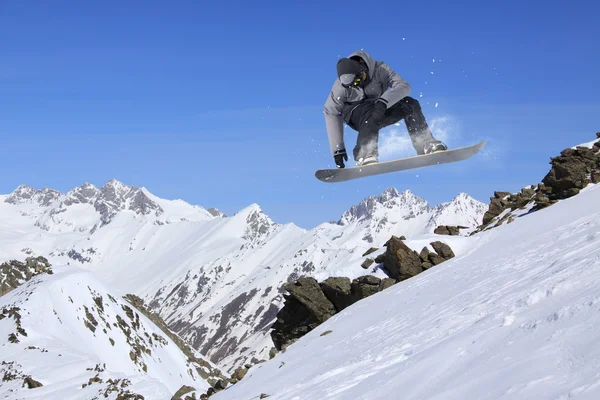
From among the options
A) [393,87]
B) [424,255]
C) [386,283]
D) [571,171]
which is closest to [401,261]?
[424,255]

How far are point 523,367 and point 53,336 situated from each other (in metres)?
35.8

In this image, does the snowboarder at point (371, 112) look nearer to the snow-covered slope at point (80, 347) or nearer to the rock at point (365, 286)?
the rock at point (365, 286)

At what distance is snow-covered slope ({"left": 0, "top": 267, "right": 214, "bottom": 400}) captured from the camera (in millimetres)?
24781

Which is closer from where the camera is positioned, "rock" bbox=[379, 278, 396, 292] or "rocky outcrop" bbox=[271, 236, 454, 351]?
"rock" bbox=[379, 278, 396, 292]

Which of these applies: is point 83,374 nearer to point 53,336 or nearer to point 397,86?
point 53,336

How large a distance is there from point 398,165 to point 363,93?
1895 millimetres

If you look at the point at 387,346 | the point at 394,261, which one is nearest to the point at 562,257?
the point at 387,346

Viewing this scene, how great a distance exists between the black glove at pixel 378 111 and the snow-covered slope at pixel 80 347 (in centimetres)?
1568

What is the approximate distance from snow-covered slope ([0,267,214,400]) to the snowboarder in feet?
48.7

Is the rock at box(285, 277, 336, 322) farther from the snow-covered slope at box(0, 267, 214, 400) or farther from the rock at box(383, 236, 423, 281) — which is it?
the snow-covered slope at box(0, 267, 214, 400)

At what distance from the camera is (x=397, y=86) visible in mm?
10906

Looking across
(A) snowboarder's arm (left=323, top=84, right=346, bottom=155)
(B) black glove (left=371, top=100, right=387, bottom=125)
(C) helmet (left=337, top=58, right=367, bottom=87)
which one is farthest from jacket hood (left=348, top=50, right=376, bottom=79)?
(A) snowboarder's arm (left=323, top=84, right=346, bottom=155)

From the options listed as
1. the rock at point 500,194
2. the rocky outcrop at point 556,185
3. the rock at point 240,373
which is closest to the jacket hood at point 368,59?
the rock at point 240,373

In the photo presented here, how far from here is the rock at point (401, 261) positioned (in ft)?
84.8
